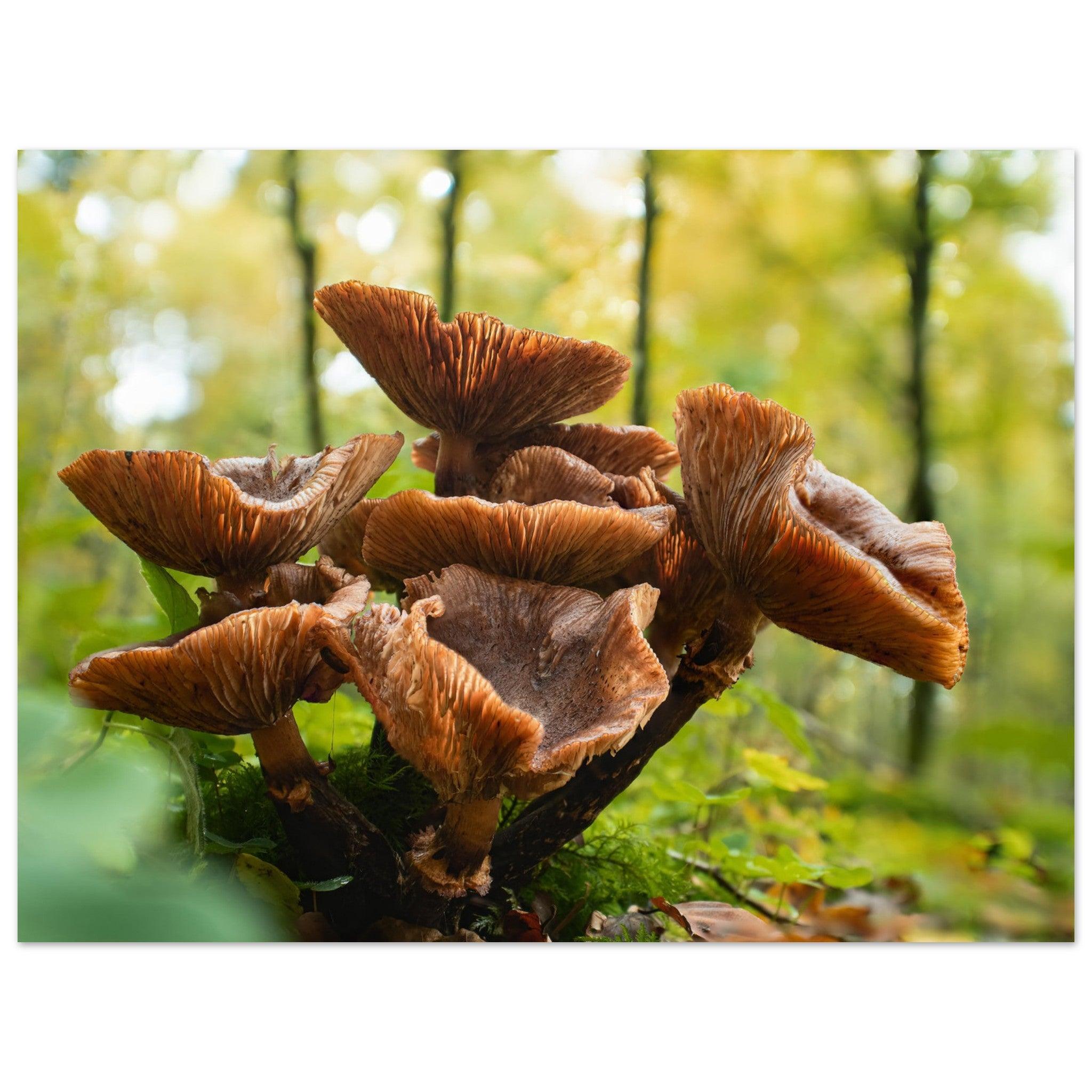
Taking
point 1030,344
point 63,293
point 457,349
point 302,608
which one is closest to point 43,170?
point 63,293

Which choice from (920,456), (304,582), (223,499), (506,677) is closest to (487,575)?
(506,677)

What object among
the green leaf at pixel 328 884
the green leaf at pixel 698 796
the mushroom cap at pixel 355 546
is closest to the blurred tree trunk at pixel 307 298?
the mushroom cap at pixel 355 546

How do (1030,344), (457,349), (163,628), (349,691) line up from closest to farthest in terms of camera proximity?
(457,349) < (163,628) < (349,691) < (1030,344)

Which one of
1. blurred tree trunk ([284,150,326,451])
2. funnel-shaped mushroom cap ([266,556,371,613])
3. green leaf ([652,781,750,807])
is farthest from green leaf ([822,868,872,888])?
blurred tree trunk ([284,150,326,451])

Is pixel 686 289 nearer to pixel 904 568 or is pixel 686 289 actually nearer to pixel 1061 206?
pixel 1061 206

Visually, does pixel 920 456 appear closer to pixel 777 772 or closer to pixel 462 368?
pixel 777 772

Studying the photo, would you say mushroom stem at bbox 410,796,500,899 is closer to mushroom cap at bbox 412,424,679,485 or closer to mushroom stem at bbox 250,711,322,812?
mushroom stem at bbox 250,711,322,812

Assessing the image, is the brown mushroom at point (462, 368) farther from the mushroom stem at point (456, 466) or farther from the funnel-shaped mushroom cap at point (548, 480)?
the funnel-shaped mushroom cap at point (548, 480)
